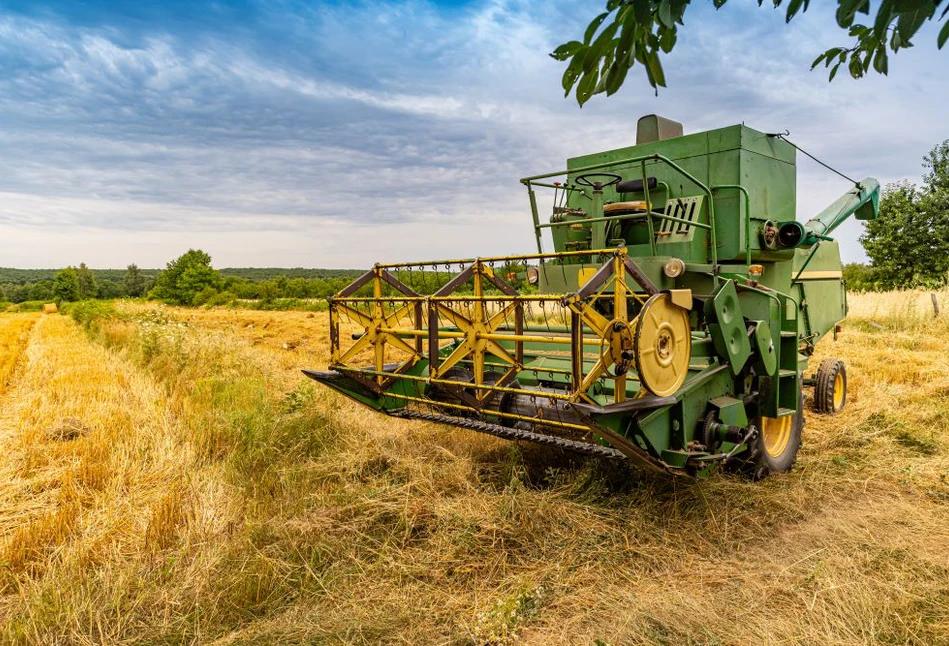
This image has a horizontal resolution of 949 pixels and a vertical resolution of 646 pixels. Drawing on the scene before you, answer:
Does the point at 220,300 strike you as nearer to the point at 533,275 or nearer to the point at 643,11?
the point at 533,275

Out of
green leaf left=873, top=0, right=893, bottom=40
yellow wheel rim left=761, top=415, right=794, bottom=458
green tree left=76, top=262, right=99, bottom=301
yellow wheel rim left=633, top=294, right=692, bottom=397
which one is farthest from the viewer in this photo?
green tree left=76, top=262, right=99, bottom=301

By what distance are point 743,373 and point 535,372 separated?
1.60 meters

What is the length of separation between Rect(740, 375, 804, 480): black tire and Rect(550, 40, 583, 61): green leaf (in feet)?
12.6

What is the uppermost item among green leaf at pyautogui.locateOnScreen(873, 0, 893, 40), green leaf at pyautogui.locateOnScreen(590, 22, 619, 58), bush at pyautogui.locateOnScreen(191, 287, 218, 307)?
green leaf at pyautogui.locateOnScreen(590, 22, 619, 58)

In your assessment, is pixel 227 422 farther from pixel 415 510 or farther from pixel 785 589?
pixel 785 589

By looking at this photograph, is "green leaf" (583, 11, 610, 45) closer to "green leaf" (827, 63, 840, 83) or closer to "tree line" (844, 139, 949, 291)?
"green leaf" (827, 63, 840, 83)

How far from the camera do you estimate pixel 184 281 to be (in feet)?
126

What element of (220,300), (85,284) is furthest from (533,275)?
(85,284)

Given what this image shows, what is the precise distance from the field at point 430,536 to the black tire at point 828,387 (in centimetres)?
39

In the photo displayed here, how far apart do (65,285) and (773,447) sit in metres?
47.3

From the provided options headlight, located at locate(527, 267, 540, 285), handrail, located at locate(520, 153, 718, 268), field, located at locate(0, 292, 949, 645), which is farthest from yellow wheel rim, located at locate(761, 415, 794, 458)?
headlight, located at locate(527, 267, 540, 285)

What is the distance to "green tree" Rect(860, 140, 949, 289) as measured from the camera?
22781 millimetres

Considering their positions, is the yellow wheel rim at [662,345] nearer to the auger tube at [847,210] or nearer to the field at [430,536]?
the field at [430,536]

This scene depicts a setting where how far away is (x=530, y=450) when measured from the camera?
528 cm
